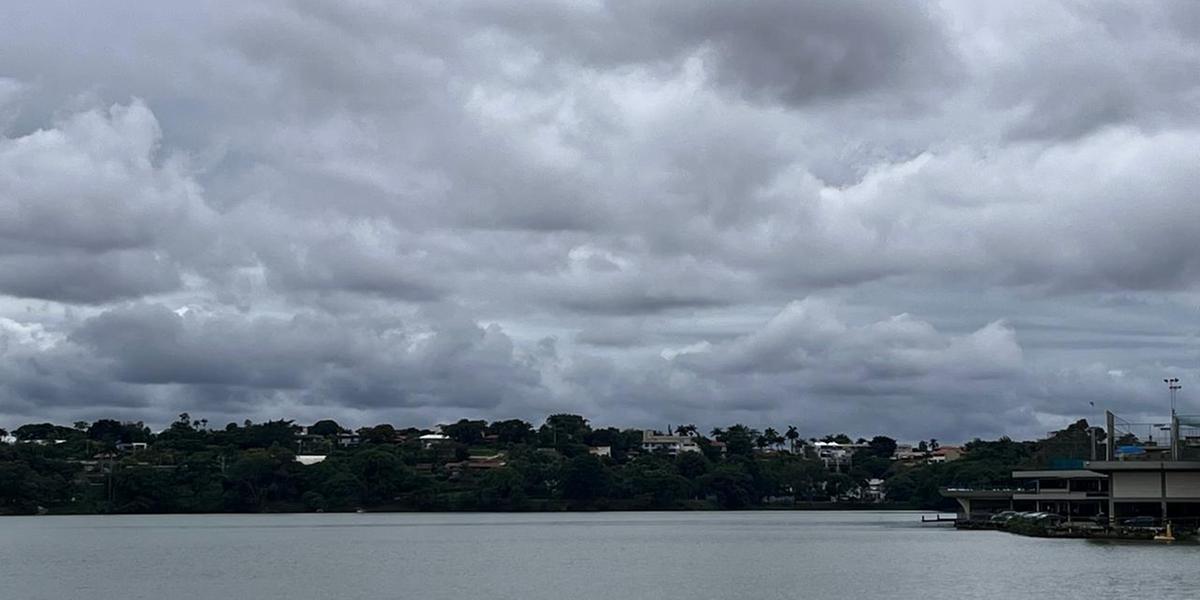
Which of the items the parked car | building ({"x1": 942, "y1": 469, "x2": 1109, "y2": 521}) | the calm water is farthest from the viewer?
building ({"x1": 942, "y1": 469, "x2": 1109, "y2": 521})

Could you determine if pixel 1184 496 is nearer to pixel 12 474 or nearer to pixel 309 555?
pixel 309 555

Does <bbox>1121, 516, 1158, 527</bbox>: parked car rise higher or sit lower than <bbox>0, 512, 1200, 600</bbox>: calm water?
higher

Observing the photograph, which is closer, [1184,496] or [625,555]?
[625,555]

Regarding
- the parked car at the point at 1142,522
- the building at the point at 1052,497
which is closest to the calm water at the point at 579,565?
the building at the point at 1052,497

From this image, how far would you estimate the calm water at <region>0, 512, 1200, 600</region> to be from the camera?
233ft

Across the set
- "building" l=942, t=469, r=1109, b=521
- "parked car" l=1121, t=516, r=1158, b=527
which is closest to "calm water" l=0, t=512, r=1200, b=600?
"building" l=942, t=469, r=1109, b=521

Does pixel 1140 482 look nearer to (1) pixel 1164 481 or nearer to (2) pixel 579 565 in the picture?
(1) pixel 1164 481

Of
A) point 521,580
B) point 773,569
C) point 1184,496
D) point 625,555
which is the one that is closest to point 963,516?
point 1184,496

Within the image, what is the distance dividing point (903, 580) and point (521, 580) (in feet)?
64.0

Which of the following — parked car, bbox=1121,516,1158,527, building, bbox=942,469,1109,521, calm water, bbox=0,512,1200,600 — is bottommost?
calm water, bbox=0,512,1200,600

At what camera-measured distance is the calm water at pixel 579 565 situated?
233ft

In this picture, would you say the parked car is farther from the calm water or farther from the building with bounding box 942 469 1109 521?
the building with bounding box 942 469 1109 521

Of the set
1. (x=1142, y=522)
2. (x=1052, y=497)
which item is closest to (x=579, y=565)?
Answer: (x=1142, y=522)

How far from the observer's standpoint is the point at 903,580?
7562cm
